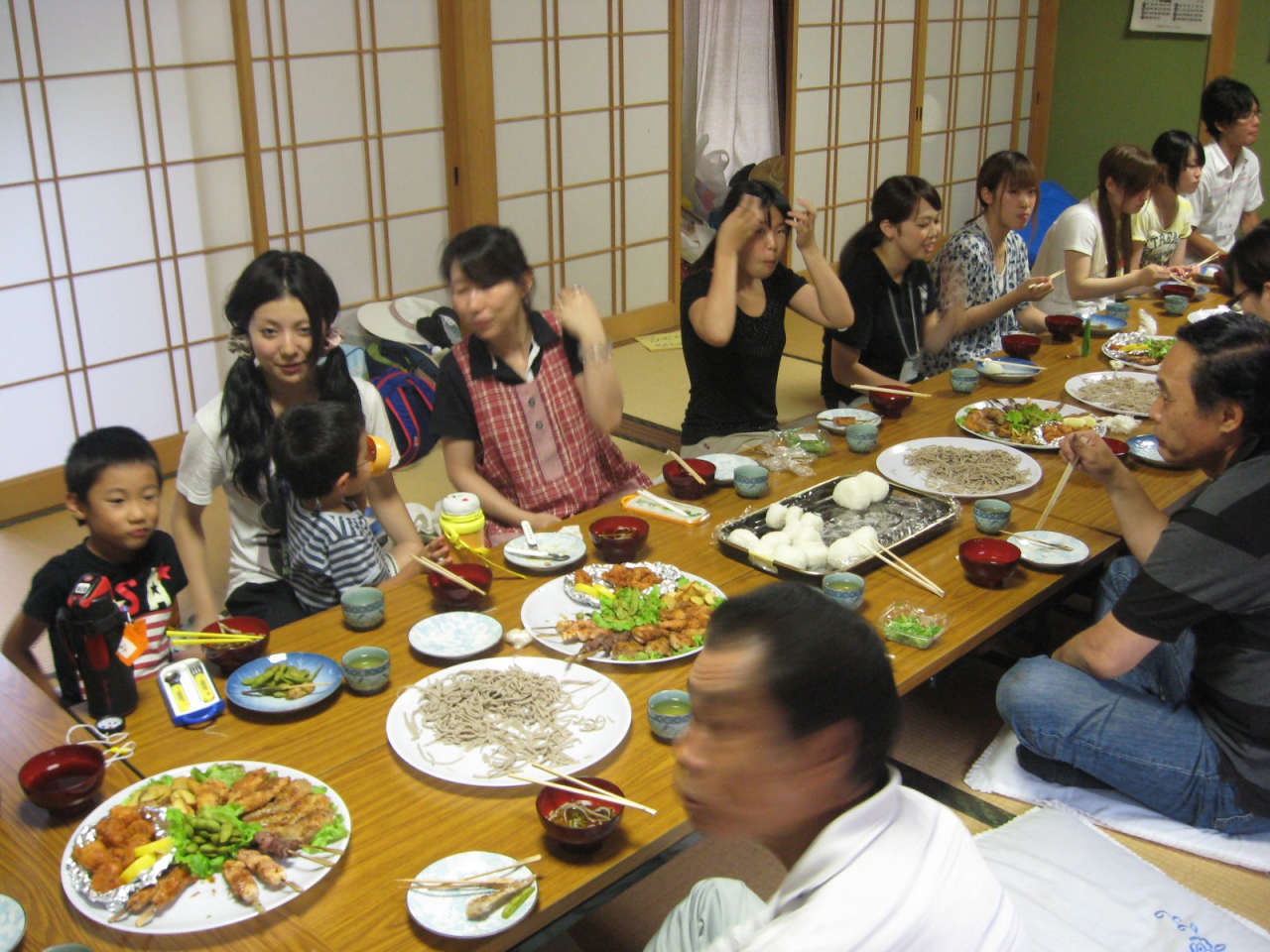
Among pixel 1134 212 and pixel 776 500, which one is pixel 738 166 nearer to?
pixel 1134 212

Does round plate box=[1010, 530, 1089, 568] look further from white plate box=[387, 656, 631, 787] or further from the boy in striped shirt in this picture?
the boy in striped shirt

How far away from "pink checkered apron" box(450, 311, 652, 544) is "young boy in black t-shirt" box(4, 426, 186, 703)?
0.87 metres

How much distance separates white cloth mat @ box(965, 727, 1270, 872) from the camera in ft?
7.62

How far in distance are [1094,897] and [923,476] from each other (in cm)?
113

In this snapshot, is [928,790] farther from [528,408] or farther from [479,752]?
[528,408]

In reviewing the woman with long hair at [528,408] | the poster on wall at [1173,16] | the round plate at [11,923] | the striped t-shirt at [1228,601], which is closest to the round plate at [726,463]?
the woman with long hair at [528,408]

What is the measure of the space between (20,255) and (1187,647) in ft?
13.9

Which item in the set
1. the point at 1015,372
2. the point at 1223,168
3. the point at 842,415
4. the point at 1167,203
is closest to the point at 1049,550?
the point at 842,415

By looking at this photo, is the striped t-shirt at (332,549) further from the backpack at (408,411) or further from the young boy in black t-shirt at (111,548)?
the backpack at (408,411)

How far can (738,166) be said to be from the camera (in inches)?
283

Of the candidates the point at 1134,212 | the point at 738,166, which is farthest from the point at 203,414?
the point at 738,166

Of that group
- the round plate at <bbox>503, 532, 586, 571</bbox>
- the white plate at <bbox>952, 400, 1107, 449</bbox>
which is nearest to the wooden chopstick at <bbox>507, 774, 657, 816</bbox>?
the round plate at <bbox>503, 532, 586, 571</bbox>

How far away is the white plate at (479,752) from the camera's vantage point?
5.83 feet

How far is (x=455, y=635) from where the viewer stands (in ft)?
7.11
